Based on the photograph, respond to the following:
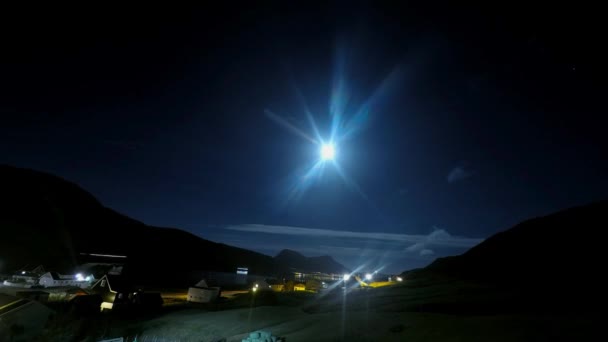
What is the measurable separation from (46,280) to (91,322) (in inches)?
2224

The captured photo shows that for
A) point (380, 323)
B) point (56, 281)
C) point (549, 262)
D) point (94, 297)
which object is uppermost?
point (549, 262)

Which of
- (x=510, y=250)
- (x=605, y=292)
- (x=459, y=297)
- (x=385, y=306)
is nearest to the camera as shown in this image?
(x=605, y=292)

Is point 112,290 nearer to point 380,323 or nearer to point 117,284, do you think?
point 117,284

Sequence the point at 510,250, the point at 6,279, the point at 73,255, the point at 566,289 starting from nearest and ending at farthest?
the point at 566,289 < the point at 510,250 < the point at 6,279 < the point at 73,255

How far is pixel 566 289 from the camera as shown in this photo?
28.7m

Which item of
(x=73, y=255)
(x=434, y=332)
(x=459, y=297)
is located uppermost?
(x=73, y=255)

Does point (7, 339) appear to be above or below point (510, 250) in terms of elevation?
below

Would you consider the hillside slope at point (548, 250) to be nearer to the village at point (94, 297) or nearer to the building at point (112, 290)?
the village at point (94, 297)

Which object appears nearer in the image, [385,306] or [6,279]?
[385,306]

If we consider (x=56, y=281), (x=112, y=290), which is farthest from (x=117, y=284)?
(x=56, y=281)

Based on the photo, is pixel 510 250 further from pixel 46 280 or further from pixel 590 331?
pixel 46 280

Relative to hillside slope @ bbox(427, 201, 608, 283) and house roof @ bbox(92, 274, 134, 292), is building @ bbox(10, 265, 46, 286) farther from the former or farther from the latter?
hillside slope @ bbox(427, 201, 608, 283)

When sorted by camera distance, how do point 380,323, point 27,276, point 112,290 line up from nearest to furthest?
point 380,323 < point 112,290 < point 27,276

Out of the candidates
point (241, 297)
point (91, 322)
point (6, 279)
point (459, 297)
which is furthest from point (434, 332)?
point (6, 279)
